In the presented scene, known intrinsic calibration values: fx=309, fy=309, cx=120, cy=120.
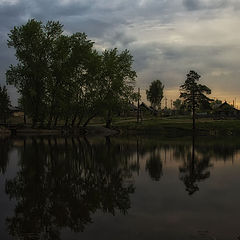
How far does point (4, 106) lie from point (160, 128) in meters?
43.4

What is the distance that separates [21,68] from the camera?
6203 centimetres

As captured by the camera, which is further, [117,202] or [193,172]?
[193,172]

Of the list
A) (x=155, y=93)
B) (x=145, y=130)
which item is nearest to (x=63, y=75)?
(x=145, y=130)

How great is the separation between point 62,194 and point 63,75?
53.0 m

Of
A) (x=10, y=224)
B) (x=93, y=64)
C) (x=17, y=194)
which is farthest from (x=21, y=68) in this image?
(x=10, y=224)

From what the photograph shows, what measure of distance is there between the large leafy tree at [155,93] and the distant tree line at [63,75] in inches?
2870

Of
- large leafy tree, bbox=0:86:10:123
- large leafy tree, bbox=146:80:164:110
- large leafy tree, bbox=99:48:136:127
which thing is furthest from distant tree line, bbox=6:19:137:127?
large leafy tree, bbox=146:80:164:110

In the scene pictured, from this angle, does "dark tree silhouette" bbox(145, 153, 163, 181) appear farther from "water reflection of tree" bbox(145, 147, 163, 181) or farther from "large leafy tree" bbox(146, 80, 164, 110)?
"large leafy tree" bbox(146, 80, 164, 110)

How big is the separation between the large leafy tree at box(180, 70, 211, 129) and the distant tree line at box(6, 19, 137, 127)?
12.1m

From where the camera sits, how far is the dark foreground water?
894 centimetres

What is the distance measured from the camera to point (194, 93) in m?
72.1

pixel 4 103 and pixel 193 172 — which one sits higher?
pixel 4 103

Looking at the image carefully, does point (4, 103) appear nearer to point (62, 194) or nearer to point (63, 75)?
point (63, 75)

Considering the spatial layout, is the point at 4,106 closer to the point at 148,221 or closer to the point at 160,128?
the point at 160,128
